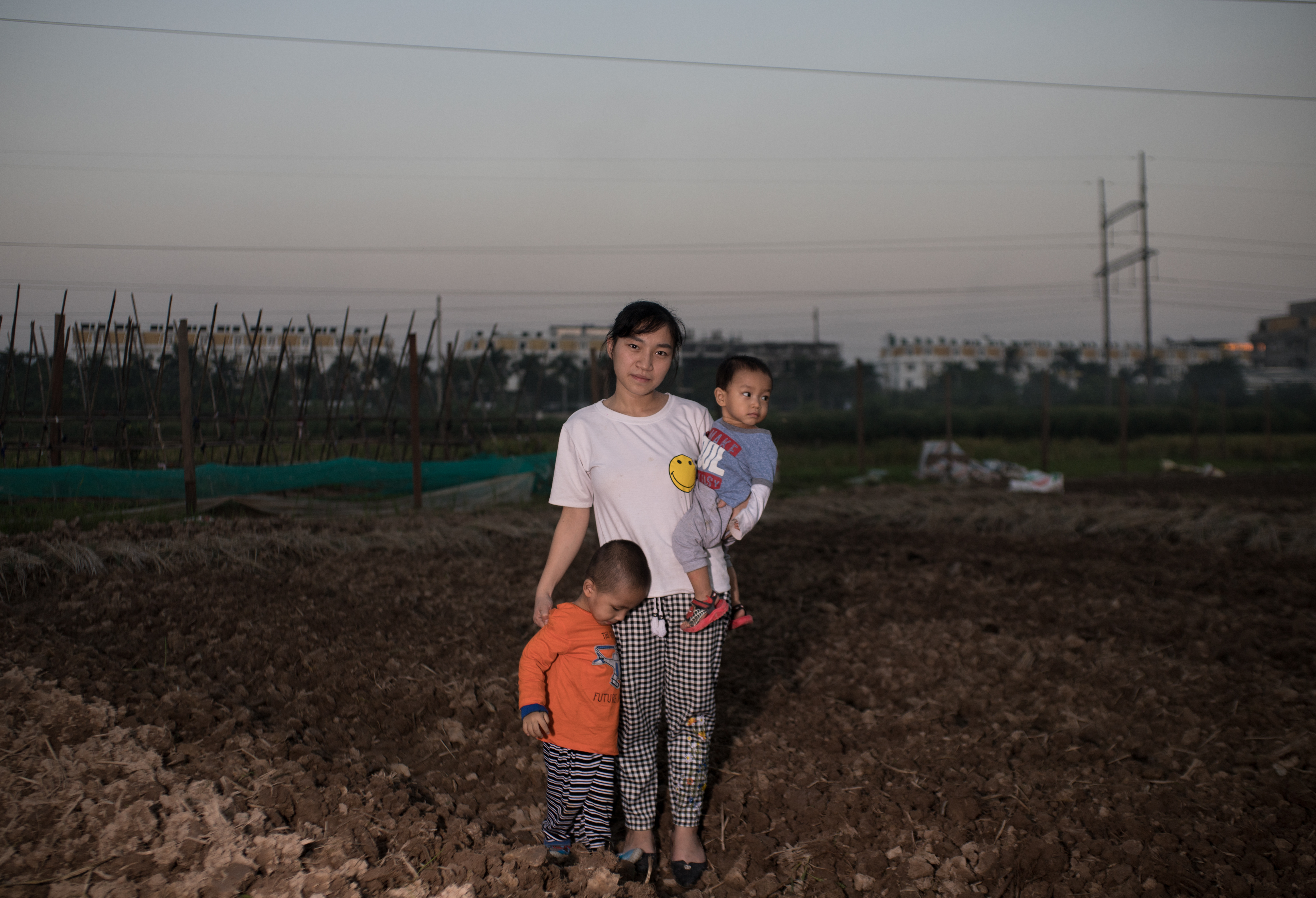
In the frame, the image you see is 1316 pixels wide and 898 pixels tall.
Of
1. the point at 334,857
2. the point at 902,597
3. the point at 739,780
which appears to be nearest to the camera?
the point at 334,857

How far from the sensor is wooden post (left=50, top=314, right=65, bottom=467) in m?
7.09

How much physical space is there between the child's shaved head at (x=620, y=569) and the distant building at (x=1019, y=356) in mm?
39835

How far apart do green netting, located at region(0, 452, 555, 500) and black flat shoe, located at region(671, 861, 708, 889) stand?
5498 mm

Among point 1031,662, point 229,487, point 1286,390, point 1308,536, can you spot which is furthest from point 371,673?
point 1286,390

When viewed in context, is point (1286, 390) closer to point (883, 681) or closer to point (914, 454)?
point (914, 454)

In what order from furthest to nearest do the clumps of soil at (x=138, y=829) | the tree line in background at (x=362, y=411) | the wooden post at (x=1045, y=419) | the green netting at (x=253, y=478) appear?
the wooden post at (x=1045, y=419), the tree line in background at (x=362, y=411), the green netting at (x=253, y=478), the clumps of soil at (x=138, y=829)

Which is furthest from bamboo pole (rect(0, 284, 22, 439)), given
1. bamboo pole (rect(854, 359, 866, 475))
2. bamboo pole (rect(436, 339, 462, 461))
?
bamboo pole (rect(854, 359, 866, 475))

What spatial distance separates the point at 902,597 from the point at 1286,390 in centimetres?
3128

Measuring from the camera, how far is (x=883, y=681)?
3.81 metres

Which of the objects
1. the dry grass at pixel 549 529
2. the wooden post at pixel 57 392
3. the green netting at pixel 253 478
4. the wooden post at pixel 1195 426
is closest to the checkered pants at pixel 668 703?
the dry grass at pixel 549 529

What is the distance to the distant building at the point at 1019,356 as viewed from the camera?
143 ft

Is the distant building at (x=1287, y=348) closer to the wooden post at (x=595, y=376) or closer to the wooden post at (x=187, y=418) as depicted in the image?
the wooden post at (x=595, y=376)

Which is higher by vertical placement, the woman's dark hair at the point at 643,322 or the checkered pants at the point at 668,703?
the woman's dark hair at the point at 643,322

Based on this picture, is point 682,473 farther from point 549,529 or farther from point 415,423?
point 415,423
